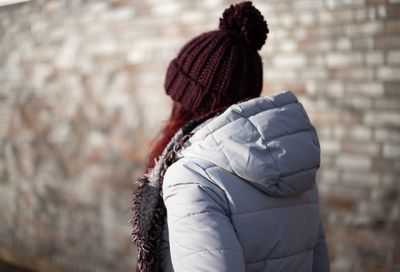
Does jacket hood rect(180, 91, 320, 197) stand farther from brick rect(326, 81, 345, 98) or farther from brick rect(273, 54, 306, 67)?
brick rect(273, 54, 306, 67)

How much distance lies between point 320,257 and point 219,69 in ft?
2.62

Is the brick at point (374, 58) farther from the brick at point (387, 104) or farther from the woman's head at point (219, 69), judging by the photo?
the woman's head at point (219, 69)

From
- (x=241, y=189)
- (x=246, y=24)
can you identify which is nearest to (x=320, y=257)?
(x=241, y=189)

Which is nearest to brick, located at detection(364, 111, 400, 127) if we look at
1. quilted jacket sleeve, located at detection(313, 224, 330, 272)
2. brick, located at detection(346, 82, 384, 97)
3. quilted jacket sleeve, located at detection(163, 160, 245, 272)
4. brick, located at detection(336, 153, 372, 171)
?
brick, located at detection(346, 82, 384, 97)

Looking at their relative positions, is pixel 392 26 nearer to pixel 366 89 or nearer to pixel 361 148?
pixel 366 89

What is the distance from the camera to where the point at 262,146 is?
→ 4.58 ft

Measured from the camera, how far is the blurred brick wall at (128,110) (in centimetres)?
286

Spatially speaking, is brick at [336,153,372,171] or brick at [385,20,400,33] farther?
brick at [336,153,372,171]

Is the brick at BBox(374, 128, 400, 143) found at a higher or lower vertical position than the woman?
lower

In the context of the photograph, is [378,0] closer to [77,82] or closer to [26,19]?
[77,82]

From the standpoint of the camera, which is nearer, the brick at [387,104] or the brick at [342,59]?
the brick at [387,104]

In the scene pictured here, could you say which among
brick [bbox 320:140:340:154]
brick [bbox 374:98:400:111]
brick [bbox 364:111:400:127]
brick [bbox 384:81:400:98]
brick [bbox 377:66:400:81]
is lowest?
brick [bbox 320:140:340:154]

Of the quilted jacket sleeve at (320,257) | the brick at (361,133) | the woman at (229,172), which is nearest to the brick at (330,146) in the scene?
the brick at (361,133)

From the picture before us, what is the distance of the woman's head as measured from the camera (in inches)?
63.2
